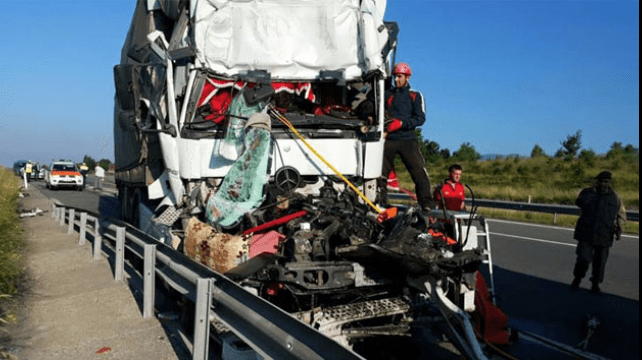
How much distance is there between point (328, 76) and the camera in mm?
7316

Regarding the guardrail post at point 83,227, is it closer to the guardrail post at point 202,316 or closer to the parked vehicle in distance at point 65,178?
the guardrail post at point 202,316

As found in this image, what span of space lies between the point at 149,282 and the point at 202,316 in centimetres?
177

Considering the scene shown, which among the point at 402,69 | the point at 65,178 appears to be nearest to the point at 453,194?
the point at 402,69

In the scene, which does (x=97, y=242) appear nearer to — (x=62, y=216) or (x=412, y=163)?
(x=412, y=163)

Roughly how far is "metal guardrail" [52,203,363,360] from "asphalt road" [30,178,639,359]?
279cm

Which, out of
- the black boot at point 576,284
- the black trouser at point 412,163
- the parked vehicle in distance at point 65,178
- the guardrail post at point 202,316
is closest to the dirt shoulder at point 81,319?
the guardrail post at point 202,316

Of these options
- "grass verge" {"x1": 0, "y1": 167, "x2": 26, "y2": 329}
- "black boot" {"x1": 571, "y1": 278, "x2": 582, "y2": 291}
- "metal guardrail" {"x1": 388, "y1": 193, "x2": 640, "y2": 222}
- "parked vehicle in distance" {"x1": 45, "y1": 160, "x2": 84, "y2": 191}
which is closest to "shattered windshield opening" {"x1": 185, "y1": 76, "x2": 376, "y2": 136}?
"grass verge" {"x1": 0, "y1": 167, "x2": 26, "y2": 329}

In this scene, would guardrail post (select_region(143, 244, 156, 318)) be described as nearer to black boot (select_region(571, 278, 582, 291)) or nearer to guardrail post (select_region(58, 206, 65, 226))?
black boot (select_region(571, 278, 582, 291))

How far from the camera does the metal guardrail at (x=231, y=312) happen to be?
291cm

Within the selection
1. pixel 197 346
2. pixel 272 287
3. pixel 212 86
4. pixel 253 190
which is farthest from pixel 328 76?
pixel 197 346

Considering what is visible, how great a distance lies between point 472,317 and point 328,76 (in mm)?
3387

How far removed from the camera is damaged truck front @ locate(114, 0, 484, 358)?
15.7ft

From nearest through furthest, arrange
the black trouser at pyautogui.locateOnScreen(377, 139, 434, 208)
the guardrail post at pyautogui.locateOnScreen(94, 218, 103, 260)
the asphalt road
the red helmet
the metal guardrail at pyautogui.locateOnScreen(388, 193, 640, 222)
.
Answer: the asphalt road, the red helmet, the black trouser at pyautogui.locateOnScreen(377, 139, 434, 208), the guardrail post at pyautogui.locateOnScreen(94, 218, 103, 260), the metal guardrail at pyautogui.locateOnScreen(388, 193, 640, 222)

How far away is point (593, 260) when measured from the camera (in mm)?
8383
